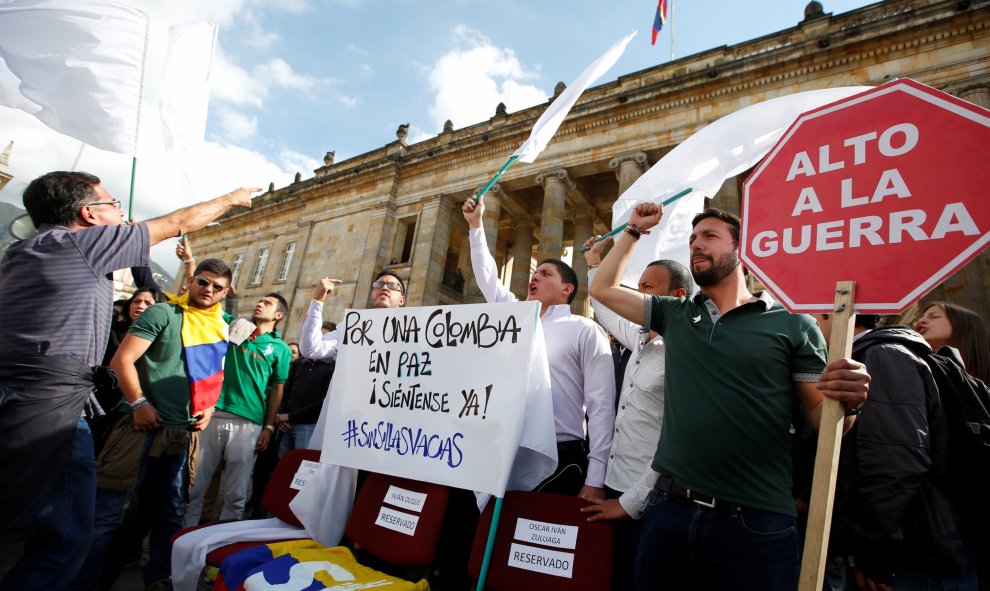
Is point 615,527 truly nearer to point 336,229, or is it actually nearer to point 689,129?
point 689,129

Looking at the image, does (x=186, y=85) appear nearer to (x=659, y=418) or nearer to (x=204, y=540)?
(x=204, y=540)

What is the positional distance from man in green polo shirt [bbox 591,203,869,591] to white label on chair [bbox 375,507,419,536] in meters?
1.11

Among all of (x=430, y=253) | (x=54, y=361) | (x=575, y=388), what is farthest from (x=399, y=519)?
(x=430, y=253)

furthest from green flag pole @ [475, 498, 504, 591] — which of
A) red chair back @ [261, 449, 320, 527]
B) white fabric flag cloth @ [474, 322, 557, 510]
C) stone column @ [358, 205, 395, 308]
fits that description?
stone column @ [358, 205, 395, 308]

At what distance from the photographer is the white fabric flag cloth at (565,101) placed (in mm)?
3537

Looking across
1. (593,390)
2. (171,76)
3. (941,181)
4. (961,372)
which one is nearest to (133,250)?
(171,76)

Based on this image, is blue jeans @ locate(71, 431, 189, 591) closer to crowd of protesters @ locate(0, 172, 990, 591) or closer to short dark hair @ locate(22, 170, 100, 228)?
crowd of protesters @ locate(0, 172, 990, 591)

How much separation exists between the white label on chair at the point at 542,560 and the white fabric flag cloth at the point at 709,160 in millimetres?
2123

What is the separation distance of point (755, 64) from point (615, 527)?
1275cm

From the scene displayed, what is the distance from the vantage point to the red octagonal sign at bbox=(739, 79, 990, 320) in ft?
4.58

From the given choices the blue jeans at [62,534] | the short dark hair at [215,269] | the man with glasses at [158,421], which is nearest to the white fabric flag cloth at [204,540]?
the blue jeans at [62,534]

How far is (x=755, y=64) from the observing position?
1124 cm

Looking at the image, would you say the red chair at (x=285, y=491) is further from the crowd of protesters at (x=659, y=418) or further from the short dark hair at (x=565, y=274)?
the short dark hair at (x=565, y=274)

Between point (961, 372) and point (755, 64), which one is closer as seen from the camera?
point (961, 372)
